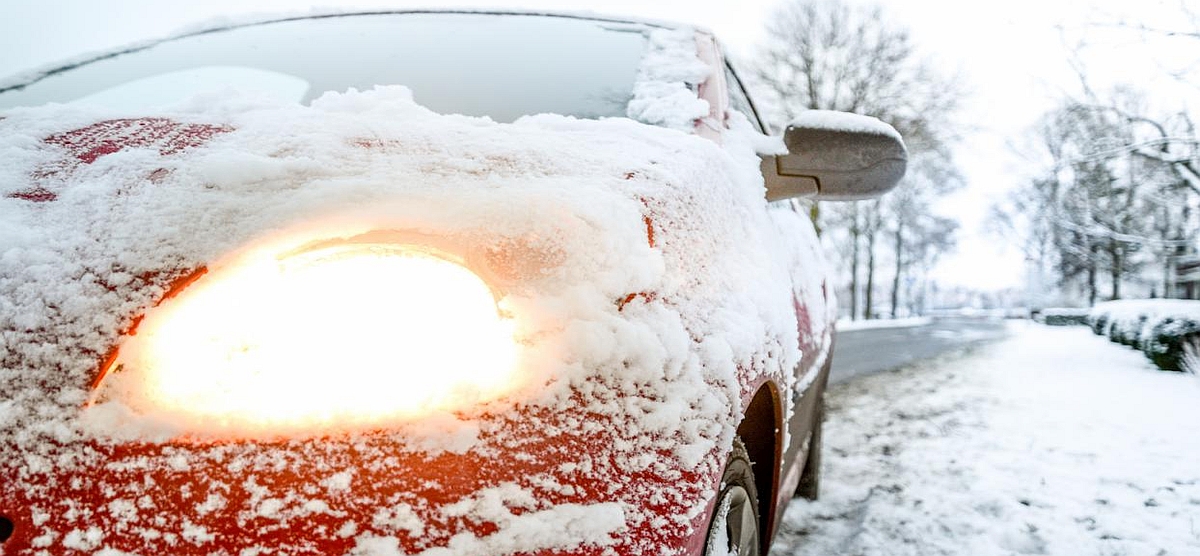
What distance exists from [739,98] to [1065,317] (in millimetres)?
24564

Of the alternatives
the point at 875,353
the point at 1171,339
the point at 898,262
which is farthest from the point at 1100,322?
the point at 898,262

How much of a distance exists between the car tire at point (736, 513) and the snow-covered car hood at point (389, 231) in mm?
180

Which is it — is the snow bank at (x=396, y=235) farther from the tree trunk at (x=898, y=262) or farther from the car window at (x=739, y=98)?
the tree trunk at (x=898, y=262)

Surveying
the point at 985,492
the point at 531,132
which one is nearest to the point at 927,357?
the point at 985,492

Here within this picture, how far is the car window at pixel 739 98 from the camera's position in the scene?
234cm

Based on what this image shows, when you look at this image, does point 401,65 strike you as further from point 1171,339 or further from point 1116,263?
point 1116,263

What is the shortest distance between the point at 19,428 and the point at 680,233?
2.88 ft

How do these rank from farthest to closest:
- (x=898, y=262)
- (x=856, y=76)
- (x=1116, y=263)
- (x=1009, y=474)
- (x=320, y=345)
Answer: (x=898, y=262)
(x=1116, y=263)
(x=856, y=76)
(x=1009, y=474)
(x=320, y=345)

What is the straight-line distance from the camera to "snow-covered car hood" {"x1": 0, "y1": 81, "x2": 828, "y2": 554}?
2.59 ft

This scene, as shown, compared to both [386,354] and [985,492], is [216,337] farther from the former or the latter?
[985,492]

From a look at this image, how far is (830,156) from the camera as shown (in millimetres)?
1837

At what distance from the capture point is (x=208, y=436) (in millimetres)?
796

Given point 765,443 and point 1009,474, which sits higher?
point 765,443

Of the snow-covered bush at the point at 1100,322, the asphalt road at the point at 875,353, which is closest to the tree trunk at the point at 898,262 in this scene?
the asphalt road at the point at 875,353
